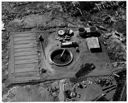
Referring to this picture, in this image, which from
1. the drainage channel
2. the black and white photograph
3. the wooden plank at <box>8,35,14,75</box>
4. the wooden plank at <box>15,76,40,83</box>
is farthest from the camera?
the wooden plank at <box>8,35,14,75</box>

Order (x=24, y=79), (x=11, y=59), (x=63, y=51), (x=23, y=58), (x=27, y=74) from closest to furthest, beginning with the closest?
(x=24, y=79) → (x=27, y=74) → (x=11, y=59) → (x=23, y=58) → (x=63, y=51)

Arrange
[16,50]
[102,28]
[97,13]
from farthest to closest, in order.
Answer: [97,13] < [102,28] < [16,50]

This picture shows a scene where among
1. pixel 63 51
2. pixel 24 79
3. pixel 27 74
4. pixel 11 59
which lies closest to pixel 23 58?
pixel 11 59

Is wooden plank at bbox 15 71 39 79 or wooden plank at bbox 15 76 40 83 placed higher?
wooden plank at bbox 15 71 39 79

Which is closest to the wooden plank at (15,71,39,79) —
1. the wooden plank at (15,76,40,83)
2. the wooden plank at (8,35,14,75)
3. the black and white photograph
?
the black and white photograph

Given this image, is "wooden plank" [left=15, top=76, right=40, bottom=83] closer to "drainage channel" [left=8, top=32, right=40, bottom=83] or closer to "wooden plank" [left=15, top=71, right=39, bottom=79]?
"drainage channel" [left=8, top=32, right=40, bottom=83]

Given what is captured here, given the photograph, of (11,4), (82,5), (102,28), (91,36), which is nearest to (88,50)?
(91,36)

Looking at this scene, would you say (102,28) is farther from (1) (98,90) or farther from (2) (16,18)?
(2) (16,18)

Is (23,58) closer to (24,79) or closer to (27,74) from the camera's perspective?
(27,74)
